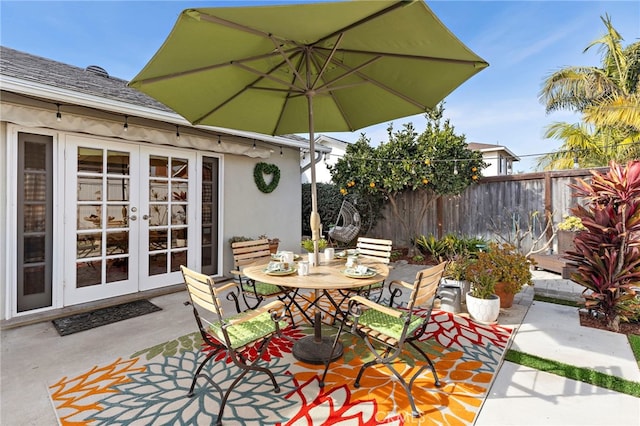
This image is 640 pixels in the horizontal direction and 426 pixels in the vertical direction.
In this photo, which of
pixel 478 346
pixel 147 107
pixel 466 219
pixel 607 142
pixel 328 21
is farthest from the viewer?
pixel 607 142

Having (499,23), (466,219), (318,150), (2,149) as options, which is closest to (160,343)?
(2,149)

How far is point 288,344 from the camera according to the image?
3020mm

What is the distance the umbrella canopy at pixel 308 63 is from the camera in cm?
187

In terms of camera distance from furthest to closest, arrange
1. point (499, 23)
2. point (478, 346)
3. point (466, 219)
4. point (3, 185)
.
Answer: point (466, 219), point (499, 23), point (3, 185), point (478, 346)

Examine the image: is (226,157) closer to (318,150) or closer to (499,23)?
(318,150)

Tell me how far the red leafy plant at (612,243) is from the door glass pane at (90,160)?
607 cm

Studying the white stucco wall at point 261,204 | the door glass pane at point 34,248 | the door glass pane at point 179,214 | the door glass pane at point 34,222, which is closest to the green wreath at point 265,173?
the white stucco wall at point 261,204

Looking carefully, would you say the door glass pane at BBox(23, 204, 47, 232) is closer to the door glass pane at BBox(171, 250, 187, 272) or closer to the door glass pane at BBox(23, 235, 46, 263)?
the door glass pane at BBox(23, 235, 46, 263)

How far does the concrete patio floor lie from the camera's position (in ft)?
6.64

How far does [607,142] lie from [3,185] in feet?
45.3

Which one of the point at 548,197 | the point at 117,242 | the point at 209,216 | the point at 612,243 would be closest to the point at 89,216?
the point at 117,242

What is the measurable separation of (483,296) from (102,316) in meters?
4.61

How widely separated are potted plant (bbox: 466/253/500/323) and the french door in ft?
14.0

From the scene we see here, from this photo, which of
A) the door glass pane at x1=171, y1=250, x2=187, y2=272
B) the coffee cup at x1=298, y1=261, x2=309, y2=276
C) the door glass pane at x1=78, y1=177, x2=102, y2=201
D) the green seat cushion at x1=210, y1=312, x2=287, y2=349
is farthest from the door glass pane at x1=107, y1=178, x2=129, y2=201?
the coffee cup at x1=298, y1=261, x2=309, y2=276
